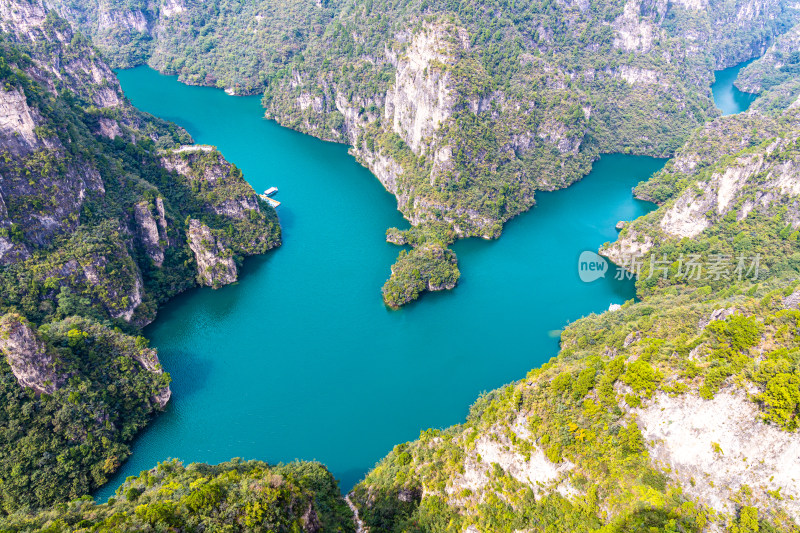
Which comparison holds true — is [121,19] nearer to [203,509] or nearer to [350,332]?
[350,332]

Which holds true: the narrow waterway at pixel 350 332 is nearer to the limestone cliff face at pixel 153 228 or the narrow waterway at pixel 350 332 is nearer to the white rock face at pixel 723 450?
the limestone cliff face at pixel 153 228

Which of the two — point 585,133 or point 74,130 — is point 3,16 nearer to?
point 74,130

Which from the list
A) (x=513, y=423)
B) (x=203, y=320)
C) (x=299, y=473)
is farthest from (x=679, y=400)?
(x=203, y=320)

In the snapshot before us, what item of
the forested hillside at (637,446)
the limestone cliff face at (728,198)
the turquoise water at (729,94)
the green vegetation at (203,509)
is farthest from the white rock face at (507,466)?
the turquoise water at (729,94)

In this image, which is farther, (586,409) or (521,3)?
(521,3)

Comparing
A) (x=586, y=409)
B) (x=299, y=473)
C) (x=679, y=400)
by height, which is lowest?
(x=299, y=473)

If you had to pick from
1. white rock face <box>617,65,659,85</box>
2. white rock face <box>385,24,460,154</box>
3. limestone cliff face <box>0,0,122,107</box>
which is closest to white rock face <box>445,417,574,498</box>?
white rock face <box>385,24,460,154</box>
